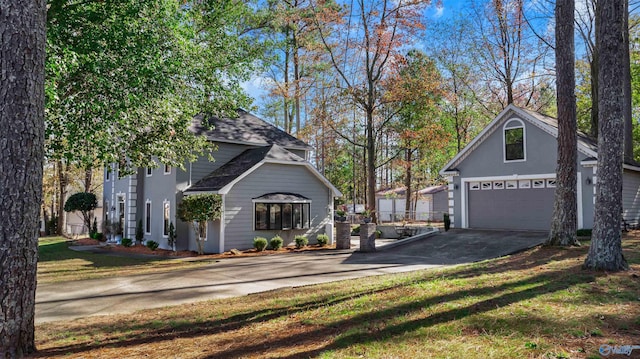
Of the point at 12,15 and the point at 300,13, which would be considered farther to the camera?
the point at 300,13

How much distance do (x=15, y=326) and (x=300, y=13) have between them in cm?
2428

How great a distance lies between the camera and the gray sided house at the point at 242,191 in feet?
59.4

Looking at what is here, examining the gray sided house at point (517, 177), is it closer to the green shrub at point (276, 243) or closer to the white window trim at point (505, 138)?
the white window trim at point (505, 138)

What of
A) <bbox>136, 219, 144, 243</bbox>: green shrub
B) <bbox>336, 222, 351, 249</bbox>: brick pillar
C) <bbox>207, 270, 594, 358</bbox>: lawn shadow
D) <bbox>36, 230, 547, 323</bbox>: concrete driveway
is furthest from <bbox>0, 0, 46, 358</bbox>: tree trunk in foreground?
<bbox>136, 219, 144, 243</bbox>: green shrub

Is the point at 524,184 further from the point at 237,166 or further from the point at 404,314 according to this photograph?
the point at 404,314

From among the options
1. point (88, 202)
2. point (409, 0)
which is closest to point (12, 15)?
point (409, 0)

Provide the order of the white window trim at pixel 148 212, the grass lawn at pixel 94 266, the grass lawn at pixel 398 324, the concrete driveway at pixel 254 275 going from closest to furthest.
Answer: the grass lawn at pixel 398 324 < the concrete driveway at pixel 254 275 < the grass lawn at pixel 94 266 < the white window trim at pixel 148 212

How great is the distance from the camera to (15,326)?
4422mm

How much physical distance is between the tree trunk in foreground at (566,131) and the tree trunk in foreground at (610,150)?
383 cm

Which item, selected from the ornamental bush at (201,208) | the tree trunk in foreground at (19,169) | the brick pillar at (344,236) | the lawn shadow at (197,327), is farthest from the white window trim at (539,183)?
the tree trunk in foreground at (19,169)

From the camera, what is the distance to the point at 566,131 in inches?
449

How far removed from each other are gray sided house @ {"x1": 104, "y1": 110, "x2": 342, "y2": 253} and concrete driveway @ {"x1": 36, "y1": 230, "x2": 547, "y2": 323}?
2.50m

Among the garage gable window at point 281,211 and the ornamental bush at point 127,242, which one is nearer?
the garage gable window at point 281,211

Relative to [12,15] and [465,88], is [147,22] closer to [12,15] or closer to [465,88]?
[12,15]
